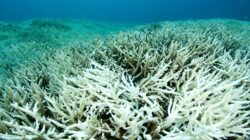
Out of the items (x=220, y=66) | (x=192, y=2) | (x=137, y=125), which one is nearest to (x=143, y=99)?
(x=137, y=125)

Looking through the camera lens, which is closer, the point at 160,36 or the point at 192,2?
the point at 160,36

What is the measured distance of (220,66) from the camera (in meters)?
3.22

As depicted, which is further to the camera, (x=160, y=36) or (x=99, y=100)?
(x=160, y=36)

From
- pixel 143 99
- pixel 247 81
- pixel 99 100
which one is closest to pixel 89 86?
pixel 99 100

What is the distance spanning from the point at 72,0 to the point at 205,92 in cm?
18862

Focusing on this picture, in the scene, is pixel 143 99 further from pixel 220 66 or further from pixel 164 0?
pixel 164 0

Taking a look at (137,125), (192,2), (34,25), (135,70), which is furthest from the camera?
(192,2)

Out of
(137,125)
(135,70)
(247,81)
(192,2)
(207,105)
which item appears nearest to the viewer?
(137,125)

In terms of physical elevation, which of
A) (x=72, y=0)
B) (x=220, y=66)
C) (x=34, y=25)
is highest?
(x=72, y=0)

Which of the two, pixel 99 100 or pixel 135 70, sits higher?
pixel 135 70

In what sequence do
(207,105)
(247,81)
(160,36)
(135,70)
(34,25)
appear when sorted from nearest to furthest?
(207,105)
(247,81)
(135,70)
(160,36)
(34,25)

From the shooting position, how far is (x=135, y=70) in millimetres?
3152

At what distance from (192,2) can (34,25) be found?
17882 centimetres

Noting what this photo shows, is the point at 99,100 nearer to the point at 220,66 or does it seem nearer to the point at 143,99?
the point at 143,99
